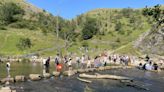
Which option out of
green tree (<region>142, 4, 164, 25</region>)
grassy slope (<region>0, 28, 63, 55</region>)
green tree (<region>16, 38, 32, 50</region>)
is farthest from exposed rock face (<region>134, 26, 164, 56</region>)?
green tree (<region>142, 4, 164, 25</region>)

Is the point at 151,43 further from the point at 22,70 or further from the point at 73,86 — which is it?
the point at 73,86

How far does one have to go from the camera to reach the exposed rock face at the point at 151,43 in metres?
115

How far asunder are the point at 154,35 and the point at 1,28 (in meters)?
97.5

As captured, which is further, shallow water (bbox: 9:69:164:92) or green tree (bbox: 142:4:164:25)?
shallow water (bbox: 9:69:164:92)

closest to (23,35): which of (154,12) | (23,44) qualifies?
(23,44)

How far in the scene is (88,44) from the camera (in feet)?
548

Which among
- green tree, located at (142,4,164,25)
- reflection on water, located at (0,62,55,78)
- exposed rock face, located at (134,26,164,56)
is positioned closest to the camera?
green tree, located at (142,4,164,25)

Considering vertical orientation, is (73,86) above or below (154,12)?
below

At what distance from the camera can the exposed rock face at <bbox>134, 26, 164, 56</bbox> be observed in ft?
377

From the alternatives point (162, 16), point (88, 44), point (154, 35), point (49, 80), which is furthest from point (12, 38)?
point (162, 16)

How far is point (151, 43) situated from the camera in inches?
4638

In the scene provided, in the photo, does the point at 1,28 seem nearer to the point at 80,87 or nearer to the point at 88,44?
the point at 88,44

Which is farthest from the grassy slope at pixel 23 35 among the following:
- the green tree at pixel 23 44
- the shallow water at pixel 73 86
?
the shallow water at pixel 73 86

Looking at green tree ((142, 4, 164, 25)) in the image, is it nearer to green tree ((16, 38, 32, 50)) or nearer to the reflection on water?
the reflection on water
